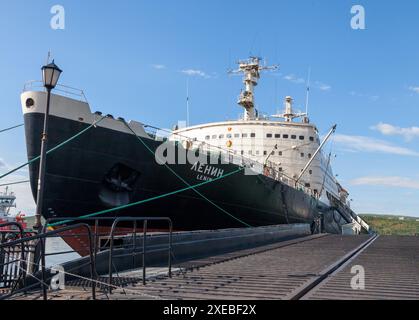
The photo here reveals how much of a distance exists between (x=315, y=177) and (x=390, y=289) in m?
22.5

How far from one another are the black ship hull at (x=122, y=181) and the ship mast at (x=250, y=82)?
1192 centimetres

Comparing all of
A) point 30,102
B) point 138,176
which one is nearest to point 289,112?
point 138,176

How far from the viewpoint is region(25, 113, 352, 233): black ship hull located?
12.9m

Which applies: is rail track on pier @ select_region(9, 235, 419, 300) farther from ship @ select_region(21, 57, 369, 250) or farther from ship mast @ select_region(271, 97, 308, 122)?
ship mast @ select_region(271, 97, 308, 122)

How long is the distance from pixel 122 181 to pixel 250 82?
58.7ft

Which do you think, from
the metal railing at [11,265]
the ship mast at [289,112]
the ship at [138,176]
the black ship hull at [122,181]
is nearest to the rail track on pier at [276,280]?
the metal railing at [11,265]

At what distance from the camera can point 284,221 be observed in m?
22.0

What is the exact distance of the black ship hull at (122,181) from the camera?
12.9 meters

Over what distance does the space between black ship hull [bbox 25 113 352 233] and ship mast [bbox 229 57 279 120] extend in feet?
39.1

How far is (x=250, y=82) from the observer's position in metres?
29.9

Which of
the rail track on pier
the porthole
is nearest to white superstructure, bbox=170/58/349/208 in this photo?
the porthole
